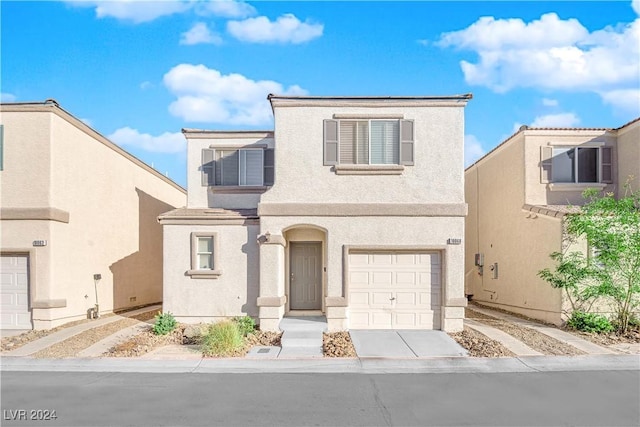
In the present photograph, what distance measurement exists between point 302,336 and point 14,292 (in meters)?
8.66

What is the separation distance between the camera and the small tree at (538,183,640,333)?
1117cm

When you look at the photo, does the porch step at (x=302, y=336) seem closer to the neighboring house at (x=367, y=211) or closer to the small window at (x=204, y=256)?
the neighboring house at (x=367, y=211)

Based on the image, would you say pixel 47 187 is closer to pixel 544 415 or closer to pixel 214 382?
pixel 214 382

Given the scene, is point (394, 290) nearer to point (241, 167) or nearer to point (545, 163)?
point (241, 167)

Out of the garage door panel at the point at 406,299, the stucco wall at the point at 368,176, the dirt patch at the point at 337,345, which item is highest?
the stucco wall at the point at 368,176

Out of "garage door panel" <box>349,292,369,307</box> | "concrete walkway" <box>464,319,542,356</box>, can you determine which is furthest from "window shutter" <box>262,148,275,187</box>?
"concrete walkway" <box>464,319,542,356</box>

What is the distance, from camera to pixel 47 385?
747cm

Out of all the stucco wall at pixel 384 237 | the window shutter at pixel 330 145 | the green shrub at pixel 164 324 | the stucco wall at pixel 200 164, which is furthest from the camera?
the stucco wall at pixel 200 164

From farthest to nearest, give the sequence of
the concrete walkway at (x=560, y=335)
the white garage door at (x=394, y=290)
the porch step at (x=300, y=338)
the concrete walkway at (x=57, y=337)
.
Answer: the white garage door at (x=394, y=290) < the porch step at (x=300, y=338) < the concrete walkway at (x=560, y=335) < the concrete walkway at (x=57, y=337)

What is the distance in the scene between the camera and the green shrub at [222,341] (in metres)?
9.34

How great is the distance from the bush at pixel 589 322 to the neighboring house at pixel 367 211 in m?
3.37

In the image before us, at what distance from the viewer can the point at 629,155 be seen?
13953 millimetres

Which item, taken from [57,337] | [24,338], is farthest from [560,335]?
[24,338]

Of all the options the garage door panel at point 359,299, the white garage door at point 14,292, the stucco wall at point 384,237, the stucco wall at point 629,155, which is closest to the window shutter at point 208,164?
the stucco wall at point 384,237
